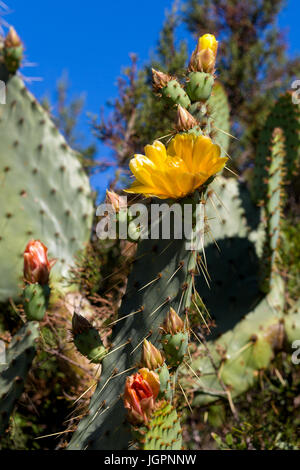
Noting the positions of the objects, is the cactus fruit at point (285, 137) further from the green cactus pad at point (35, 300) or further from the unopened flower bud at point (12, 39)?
the unopened flower bud at point (12, 39)

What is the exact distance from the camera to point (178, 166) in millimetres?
1077

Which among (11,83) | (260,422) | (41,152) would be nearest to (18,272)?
(41,152)

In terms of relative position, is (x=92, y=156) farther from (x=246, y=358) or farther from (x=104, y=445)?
(x=104, y=445)

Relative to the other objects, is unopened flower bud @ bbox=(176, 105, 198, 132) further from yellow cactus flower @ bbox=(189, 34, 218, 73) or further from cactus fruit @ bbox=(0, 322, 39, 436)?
cactus fruit @ bbox=(0, 322, 39, 436)

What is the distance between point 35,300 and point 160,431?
69 centimetres

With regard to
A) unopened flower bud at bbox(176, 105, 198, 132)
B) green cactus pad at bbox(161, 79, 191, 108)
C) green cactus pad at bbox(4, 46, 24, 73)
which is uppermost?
green cactus pad at bbox(4, 46, 24, 73)

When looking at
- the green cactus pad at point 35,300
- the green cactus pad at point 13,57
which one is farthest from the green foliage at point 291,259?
the green cactus pad at point 13,57

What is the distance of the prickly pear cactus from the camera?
224 cm

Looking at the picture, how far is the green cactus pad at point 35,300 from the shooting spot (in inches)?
57.8

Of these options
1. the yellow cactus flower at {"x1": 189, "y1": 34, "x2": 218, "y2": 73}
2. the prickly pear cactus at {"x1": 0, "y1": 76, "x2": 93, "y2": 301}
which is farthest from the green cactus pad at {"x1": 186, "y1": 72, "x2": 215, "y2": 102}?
the prickly pear cactus at {"x1": 0, "y1": 76, "x2": 93, "y2": 301}

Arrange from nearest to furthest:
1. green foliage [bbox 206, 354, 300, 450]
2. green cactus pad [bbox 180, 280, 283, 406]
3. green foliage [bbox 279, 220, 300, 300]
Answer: green foliage [bbox 206, 354, 300, 450] < green cactus pad [bbox 180, 280, 283, 406] < green foliage [bbox 279, 220, 300, 300]

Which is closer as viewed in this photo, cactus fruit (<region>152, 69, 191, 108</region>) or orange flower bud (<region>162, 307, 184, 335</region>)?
orange flower bud (<region>162, 307, 184, 335</region>)

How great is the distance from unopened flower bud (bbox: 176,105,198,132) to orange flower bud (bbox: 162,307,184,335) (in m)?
0.42

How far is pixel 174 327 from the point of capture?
1.07 meters
